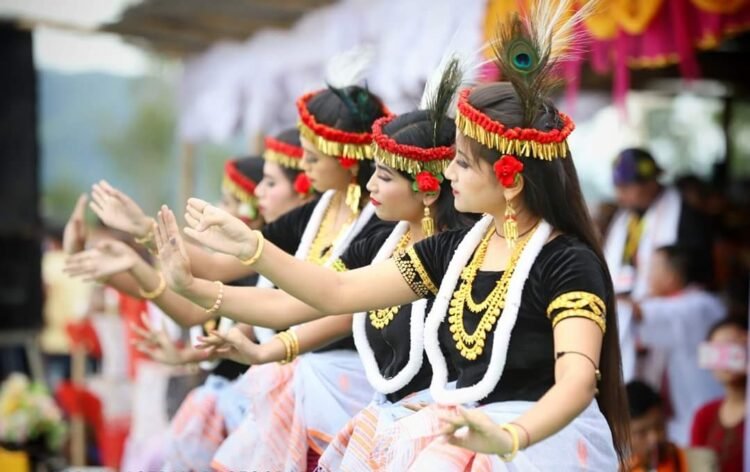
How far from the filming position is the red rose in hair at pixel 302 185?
412 cm

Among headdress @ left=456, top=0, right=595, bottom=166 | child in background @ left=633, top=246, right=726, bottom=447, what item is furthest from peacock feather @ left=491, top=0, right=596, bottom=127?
child in background @ left=633, top=246, right=726, bottom=447

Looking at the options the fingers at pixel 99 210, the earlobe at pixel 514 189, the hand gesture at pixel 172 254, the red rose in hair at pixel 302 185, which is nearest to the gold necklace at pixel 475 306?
the earlobe at pixel 514 189

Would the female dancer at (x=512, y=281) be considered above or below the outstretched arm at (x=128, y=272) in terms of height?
above

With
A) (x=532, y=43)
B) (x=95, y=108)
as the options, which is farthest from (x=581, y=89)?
(x=95, y=108)

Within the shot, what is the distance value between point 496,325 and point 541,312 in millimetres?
99

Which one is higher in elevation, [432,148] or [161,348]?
[432,148]

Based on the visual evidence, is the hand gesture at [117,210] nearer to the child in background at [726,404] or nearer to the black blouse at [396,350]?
the black blouse at [396,350]

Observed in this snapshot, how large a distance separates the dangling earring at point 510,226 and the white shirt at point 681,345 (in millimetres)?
3055

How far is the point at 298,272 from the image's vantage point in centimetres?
275

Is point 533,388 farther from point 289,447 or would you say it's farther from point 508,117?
point 289,447

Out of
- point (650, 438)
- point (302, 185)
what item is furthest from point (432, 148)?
point (650, 438)

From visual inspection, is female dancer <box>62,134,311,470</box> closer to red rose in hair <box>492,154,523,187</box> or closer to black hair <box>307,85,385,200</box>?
black hair <box>307,85,385,200</box>

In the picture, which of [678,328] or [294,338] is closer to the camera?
[294,338]

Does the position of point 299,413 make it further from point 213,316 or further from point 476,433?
point 476,433
